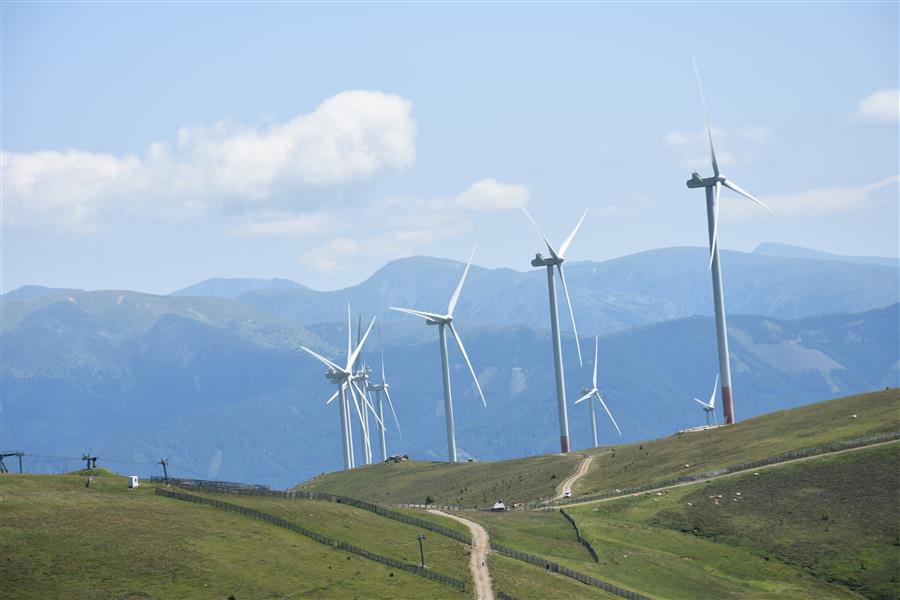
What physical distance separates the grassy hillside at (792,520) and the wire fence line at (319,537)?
2389cm

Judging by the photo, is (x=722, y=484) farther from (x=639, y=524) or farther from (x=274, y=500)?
(x=274, y=500)

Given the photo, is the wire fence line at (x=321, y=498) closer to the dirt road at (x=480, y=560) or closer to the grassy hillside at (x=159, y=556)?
the dirt road at (x=480, y=560)

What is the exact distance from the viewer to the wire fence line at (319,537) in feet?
407

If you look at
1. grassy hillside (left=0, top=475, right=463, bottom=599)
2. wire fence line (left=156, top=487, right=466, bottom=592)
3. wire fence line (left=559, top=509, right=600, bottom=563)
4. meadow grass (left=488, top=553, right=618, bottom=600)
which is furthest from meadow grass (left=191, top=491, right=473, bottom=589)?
wire fence line (left=559, top=509, right=600, bottom=563)

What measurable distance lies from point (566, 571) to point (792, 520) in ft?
125

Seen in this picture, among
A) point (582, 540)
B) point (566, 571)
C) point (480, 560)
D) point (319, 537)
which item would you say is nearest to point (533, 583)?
point (566, 571)

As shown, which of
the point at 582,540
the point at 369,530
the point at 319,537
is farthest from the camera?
the point at 582,540

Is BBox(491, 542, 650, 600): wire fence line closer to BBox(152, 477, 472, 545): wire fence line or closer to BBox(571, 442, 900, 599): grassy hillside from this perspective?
BBox(571, 442, 900, 599): grassy hillside

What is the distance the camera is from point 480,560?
13525cm

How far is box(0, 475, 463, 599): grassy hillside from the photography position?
11181 centimetres

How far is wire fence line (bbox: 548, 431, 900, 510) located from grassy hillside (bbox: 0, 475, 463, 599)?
62.4 metres

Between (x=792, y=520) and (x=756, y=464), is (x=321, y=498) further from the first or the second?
(x=756, y=464)

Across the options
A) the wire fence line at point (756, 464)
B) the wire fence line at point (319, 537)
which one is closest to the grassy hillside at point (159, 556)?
the wire fence line at point (319, 537)

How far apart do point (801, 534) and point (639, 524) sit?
20.0 meters
